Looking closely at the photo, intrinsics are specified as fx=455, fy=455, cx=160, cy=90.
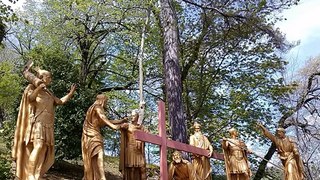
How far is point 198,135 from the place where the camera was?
10141mm

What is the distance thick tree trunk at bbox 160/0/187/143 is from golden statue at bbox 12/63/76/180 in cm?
450

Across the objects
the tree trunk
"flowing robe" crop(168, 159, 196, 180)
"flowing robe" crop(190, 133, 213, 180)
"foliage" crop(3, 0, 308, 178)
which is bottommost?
"flowing robe" crop(168, 159, 196, 180)

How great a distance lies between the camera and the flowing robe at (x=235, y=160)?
1060 cm

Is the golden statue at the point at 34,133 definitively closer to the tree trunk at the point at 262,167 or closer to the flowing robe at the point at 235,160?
the flowing robe at the point at 235,160

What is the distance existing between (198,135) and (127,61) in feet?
35.5

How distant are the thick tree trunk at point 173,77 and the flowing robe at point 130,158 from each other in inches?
99.7

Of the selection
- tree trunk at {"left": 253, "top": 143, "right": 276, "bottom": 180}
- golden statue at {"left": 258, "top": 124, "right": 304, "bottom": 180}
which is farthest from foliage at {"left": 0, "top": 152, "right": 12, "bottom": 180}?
tree trunk at {"left": 253, "top": 143, "right": 276, "bottom": 180}

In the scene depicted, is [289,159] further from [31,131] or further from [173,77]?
[31,131]

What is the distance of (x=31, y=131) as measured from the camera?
668 cm

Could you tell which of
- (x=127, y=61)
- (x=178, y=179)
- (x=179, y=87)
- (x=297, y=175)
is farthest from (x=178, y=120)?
(x=127, y=61)

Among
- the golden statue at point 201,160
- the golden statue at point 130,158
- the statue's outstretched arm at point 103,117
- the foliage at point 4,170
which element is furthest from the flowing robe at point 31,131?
the foliage at point 4,170

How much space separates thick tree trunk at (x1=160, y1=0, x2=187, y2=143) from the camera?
36.1ft

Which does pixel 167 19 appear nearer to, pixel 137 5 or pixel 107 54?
pixel 137 5

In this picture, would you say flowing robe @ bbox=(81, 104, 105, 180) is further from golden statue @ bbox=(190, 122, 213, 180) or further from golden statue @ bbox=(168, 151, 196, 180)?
golden statue @ bbox=(190, 122, 213, 180)
